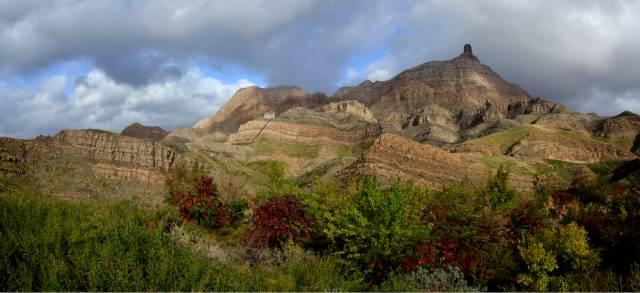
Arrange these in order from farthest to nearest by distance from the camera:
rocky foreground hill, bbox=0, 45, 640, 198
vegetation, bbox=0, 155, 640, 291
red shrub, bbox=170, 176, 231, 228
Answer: rocky foreground hill, bbox=0, 45, 640, 198, red shrub, bbox=170, 176, 231, 228, vegetation, bbox=0, 155, 640, 291

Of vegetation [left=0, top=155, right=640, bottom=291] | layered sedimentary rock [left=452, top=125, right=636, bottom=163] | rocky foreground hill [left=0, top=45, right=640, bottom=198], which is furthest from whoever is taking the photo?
layered sedimentary rock [left=452, top=125, right=636, bottom=163]

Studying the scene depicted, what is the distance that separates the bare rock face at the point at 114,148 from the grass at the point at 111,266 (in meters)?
92.4

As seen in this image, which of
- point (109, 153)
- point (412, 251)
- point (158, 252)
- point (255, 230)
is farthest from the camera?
point (109, 153)

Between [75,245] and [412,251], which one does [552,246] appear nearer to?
[412,251]

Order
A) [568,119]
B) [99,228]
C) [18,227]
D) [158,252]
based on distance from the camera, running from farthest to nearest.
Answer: [568,119] → [18,227] → [99,228] → [158,252]

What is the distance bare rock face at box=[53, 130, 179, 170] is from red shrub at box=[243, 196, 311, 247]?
85.3 meters

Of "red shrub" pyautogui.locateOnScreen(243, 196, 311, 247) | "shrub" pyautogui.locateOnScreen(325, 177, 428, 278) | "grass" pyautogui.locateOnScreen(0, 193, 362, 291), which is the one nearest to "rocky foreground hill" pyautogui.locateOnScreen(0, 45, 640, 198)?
"red shrub" pyautogui.locateOnScreen(243, 196, 311, 247)

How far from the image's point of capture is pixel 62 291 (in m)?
8.11

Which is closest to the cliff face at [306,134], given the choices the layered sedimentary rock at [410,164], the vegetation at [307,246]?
the layered sedimentary rock at [410,164]

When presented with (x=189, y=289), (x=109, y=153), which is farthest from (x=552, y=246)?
(x=109, y=153)

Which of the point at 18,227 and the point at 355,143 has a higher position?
the point at 355,143

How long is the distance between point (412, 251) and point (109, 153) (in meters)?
99.1

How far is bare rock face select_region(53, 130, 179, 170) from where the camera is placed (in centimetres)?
9825

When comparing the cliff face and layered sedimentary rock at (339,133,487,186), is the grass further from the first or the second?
the cliff face
